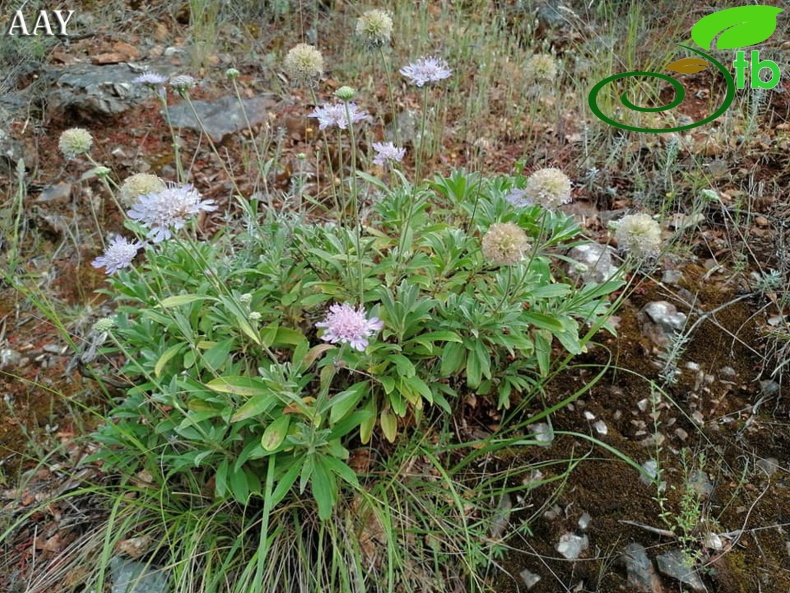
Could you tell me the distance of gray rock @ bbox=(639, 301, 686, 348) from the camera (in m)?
2.51

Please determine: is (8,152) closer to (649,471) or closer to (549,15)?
(649,471)

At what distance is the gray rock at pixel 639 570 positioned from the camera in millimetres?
1837

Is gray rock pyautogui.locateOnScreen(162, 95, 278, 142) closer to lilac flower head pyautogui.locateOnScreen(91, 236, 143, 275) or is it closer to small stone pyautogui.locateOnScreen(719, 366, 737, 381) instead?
lilac flower head pyautogui.locateOnScreen(91, 236, 143, 275)

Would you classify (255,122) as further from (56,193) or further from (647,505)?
(647,505)

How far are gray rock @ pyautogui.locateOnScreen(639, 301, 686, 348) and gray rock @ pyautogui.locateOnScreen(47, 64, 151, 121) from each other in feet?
11.9

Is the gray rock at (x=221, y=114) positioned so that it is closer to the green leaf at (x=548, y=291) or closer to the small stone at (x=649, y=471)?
the green leaf at (x=548, y=291)

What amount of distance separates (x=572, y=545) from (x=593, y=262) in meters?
1.39

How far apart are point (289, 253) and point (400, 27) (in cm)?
267

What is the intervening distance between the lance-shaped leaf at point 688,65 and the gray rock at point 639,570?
127 inches

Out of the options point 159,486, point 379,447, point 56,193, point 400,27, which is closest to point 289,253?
point 379,447

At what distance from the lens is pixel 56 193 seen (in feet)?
11.7

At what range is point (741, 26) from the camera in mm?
3783
